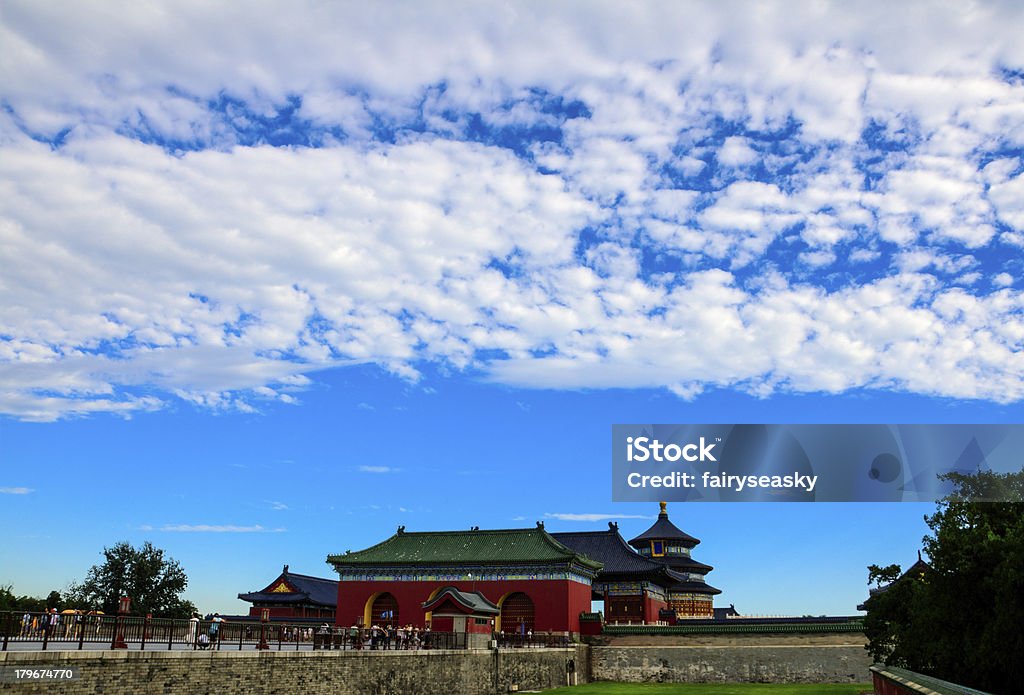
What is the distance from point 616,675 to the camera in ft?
151

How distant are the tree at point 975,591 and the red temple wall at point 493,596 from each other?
25764 mm

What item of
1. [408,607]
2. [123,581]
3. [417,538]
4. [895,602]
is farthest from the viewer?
[123,581]

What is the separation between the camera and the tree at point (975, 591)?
1783cm

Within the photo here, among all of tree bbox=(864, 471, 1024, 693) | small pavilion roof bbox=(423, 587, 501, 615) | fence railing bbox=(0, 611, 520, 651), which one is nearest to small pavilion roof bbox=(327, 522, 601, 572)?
small pavilion roof bbox=(423, 587, 501, 615)

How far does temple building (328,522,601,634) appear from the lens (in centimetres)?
4712

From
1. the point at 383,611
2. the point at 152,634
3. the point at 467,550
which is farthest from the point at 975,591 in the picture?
the point at 383,611

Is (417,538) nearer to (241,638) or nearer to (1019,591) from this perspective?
(241,638)

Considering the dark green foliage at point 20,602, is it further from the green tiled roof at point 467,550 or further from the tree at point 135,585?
the green tiled roof at point 467,550

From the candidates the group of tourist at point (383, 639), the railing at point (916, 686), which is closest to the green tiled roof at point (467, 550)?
the group of tourist at point (383, 639)

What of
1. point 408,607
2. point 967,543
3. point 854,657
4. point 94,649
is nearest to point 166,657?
point 94,649

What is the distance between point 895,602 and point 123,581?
4913 centimetres

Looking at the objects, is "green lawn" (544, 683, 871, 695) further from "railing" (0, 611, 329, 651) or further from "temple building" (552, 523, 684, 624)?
"railing" (0, 611, 329, 651)

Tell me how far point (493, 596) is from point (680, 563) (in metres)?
19.9

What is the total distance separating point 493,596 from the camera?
48469 mm
